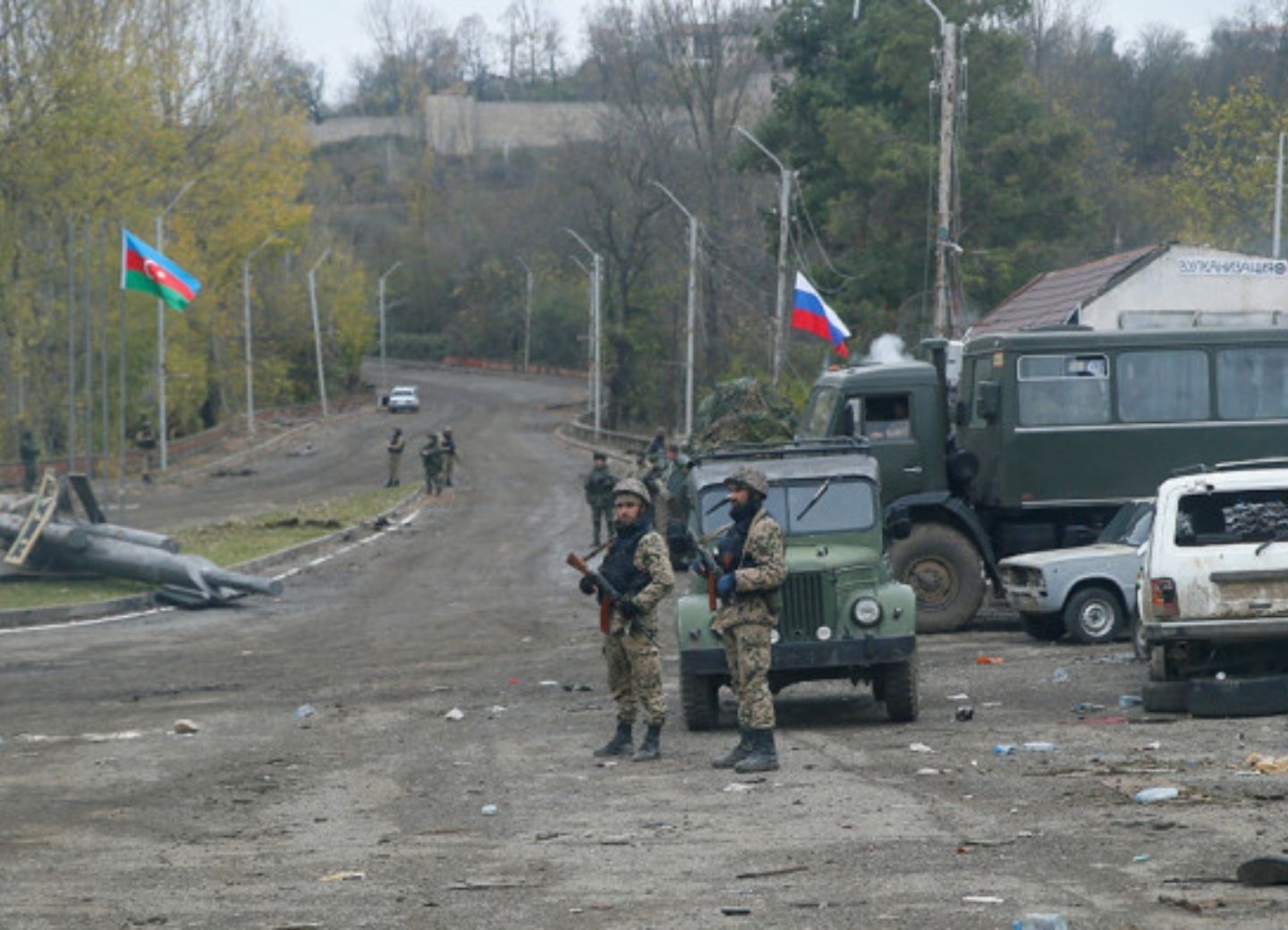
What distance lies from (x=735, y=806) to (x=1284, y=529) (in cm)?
564

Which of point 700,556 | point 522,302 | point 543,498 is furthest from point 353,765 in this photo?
point 522,302

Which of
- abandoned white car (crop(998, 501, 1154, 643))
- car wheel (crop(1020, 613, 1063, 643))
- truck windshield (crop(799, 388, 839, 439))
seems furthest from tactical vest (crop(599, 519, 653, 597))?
truck windshield (crop(799, 388, 839, 439))

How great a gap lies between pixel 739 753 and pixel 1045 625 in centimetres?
904

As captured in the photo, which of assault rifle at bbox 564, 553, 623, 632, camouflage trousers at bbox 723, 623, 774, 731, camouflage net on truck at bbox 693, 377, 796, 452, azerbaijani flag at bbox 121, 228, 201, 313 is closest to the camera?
camouflage trousers at bbox 723, 623, 774, 731

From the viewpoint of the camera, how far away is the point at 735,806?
37.4 ft

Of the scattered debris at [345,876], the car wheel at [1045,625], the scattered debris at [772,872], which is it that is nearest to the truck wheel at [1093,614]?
the car wheel at [1045,625]

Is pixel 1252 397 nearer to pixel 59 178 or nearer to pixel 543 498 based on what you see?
pixel 543 498

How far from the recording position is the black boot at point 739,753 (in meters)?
12.8

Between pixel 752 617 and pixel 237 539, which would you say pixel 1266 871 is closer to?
pixel 752 617

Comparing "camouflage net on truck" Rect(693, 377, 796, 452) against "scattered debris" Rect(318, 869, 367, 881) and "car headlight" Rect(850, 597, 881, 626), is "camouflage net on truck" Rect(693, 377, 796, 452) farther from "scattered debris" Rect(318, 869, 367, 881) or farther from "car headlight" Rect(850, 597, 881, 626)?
"scattered debris" Rect(318, 869, 367, 881)

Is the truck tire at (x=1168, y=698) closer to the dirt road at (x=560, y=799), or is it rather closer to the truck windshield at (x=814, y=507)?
the dirt road at (x=560, y=799)

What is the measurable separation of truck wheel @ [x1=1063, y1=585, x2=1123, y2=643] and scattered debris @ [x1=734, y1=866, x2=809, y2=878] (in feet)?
38.9

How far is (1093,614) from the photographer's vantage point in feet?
68.1

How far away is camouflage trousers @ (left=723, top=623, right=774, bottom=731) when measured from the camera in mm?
12680
